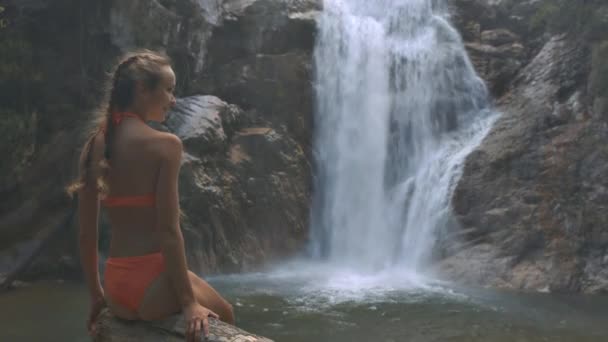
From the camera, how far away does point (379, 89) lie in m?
12.7

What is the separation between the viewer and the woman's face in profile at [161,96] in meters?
2.35

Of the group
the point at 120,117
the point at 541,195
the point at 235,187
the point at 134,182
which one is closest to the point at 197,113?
the point at 235,187

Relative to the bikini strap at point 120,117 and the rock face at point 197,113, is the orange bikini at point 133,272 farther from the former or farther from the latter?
the rock face at point 197,113

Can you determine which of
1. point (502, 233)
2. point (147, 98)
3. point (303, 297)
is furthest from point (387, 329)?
point (147, 98)

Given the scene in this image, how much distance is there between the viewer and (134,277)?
7.49ft

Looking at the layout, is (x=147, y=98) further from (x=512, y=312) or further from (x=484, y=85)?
(x=484, y=85)

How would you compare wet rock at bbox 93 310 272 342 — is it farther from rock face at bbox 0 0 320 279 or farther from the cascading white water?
the cascading white water

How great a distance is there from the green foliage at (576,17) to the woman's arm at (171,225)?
10882 millimetres

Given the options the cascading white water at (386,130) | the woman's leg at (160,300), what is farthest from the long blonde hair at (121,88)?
the cascading white water at (386,130)

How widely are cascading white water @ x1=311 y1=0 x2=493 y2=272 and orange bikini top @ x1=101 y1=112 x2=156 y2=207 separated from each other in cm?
882

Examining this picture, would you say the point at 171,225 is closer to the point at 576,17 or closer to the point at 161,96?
the point at 161,96

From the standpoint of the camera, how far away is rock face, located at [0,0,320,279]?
10039mm

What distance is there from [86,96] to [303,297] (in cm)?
515

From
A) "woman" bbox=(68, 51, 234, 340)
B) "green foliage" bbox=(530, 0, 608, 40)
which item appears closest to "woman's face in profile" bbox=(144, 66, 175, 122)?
"woman" bbox=(68, 51, 234, 340)
